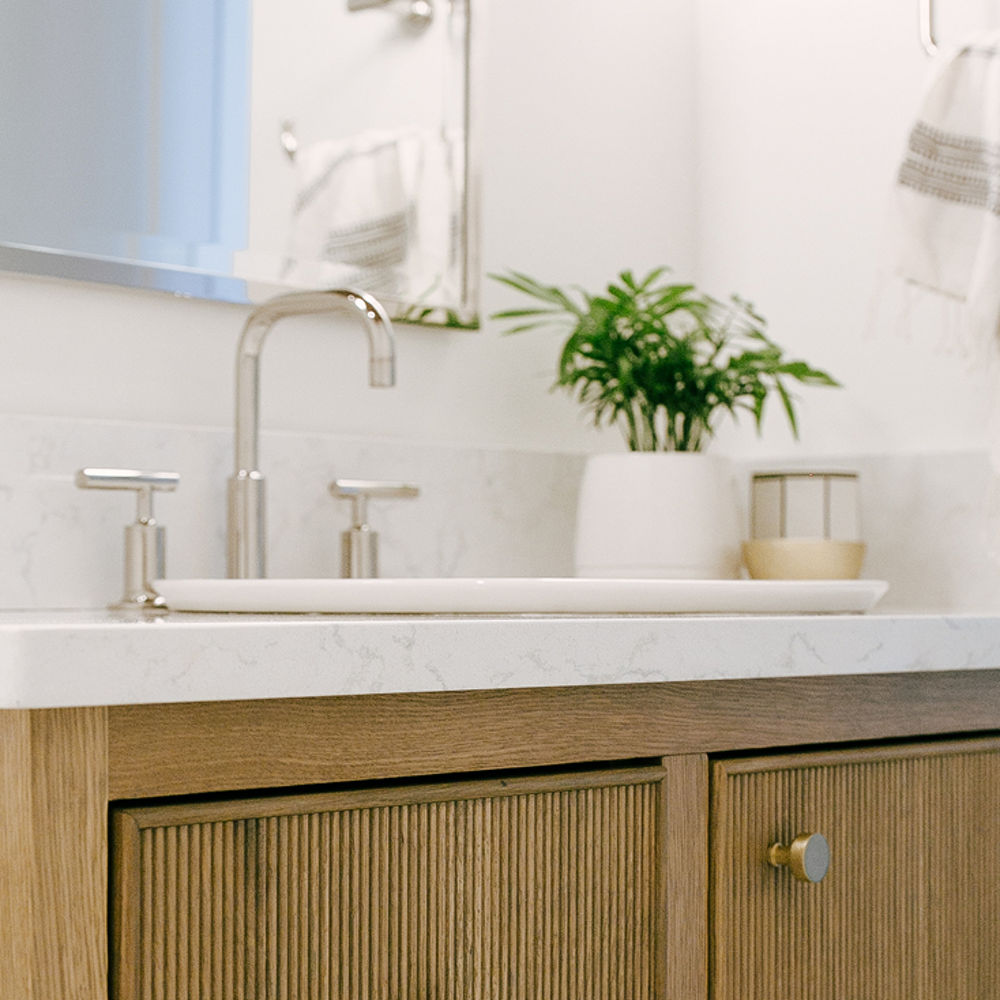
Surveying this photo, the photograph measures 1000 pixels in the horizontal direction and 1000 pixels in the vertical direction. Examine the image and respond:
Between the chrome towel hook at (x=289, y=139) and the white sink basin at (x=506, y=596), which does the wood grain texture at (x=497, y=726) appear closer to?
the white sink basin at (x=506, y=596)

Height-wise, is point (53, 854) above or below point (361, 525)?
below

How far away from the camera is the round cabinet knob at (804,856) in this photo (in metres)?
0.87

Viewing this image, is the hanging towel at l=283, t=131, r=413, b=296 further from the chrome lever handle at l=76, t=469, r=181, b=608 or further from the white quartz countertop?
the white quartz countertop

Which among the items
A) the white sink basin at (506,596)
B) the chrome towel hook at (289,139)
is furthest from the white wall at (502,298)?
the white sink basin at (506,596)

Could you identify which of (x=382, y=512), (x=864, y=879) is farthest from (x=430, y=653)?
(x=382, y=512)

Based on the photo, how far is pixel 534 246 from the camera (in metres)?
1.53

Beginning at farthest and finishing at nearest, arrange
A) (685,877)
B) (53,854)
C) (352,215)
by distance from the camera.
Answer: (352,215), (685,877), (53,854)

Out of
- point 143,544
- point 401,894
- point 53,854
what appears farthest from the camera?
point 143,544

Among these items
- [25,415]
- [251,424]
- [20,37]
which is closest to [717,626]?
[251,424]

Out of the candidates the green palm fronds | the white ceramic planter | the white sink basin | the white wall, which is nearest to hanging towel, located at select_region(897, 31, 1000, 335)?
the green palm fronds

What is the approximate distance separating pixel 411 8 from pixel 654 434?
0.51 m

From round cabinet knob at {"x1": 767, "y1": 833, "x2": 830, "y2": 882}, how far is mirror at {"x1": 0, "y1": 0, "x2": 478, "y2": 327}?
701mm

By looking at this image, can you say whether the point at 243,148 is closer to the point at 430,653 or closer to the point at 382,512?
the point at 382,512

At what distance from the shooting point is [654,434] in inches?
54.2
